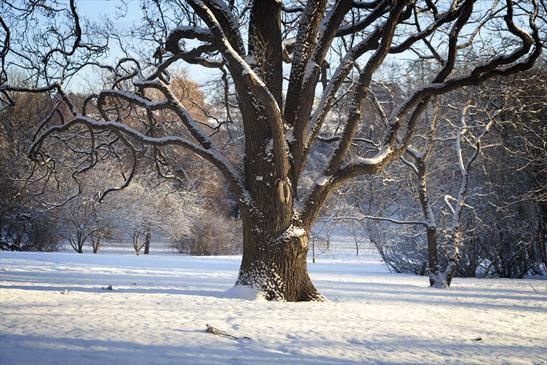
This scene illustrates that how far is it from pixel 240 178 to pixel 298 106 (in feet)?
5.07

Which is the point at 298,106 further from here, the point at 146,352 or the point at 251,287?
the point at 146,352

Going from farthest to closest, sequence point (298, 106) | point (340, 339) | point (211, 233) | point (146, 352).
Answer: point (211, 233) < point (298, 106) < point (340, 339) < point (146, 352)

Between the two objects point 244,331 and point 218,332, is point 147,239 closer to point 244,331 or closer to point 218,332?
point 244,331

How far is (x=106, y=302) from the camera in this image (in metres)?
6.76

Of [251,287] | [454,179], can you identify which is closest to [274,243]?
[251,287]

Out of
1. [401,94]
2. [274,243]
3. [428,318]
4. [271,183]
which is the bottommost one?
[428,318]

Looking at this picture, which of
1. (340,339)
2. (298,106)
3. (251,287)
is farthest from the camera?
(298,106)

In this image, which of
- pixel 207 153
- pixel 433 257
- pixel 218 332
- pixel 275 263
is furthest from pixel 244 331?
pixel 433 257

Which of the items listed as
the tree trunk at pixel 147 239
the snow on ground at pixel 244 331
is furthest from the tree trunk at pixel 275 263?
the tree trunk at pixel 147 239

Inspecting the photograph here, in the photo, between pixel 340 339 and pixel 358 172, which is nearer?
pixel 340 339

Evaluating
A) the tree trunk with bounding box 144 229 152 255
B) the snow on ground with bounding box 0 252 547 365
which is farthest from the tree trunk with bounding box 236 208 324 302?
the tree trunk with bounding box 144 229 152 255

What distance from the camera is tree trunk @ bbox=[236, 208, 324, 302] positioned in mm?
7902

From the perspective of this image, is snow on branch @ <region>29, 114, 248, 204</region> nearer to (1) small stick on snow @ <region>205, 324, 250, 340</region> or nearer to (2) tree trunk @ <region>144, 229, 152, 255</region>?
(1) small stick on snow @ <region>205, 324, 250, 340</region>

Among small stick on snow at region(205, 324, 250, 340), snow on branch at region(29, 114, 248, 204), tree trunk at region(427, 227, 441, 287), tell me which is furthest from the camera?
tree trunk at region(427, 227, 441, 287)
